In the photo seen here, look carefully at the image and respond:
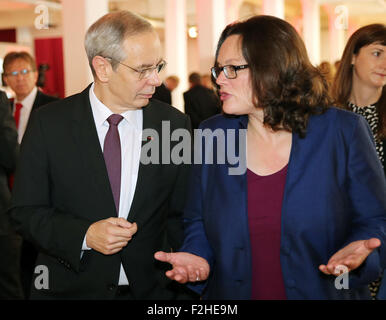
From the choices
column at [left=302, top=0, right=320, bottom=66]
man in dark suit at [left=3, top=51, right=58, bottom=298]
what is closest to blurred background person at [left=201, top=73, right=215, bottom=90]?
man in dark suit at [left=3, top=51, right=58, bottom=298]

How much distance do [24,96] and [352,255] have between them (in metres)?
3.45

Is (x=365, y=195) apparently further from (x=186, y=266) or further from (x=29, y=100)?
(x=29, y=100)

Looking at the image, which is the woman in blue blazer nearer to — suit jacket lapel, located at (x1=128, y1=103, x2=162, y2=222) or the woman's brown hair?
suit jacket lapel, located at (x1=128, y1=103, x2=162, y2=222)

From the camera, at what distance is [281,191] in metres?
1.68

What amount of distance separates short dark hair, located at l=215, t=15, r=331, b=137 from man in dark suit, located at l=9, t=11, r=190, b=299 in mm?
416

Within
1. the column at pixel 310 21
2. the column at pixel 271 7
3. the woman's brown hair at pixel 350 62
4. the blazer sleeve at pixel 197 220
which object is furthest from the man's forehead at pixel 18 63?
the column at pixel 310 21

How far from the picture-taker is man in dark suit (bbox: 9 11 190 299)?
1828mm

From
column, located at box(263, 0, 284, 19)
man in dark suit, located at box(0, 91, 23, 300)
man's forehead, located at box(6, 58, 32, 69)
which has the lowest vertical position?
man in dark suit, located at box(0, 91, 23, 300)

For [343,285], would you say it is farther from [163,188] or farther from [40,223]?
[40,223]

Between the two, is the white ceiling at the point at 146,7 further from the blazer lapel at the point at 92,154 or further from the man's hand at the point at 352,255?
the man's hand at the point at 352,255

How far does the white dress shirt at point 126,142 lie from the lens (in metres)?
1.89

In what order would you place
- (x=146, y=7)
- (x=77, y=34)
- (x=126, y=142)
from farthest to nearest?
(x=146, y=7) < (x=77, y=34) < (x=126, y=142)

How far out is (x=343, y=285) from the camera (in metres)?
1.64

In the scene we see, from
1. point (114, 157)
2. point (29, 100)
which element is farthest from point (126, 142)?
point (29, 100)
